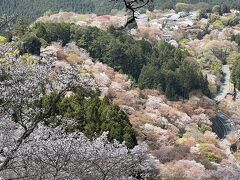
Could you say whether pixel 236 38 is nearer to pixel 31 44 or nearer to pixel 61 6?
pixel 31 44

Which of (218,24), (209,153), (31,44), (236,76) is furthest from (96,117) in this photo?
(218,24)

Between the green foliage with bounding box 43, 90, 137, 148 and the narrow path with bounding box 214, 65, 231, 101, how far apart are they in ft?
90.9

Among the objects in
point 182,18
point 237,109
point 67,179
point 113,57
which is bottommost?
point 182,18

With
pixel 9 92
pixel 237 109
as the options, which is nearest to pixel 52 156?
pixel 9 92

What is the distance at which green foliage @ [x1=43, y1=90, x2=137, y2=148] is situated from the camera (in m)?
20.7

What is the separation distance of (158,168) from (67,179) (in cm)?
1254

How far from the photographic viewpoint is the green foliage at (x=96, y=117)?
20.7 m

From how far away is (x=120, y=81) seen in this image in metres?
38.4

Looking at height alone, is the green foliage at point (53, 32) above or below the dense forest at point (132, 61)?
above

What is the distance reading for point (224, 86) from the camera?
5341 centimetres

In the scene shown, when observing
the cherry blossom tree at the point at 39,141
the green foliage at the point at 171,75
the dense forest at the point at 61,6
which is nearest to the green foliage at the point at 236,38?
the green foliage at the point at 171,75

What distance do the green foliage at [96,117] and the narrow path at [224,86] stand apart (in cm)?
2770

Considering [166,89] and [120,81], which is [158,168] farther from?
[166,89]

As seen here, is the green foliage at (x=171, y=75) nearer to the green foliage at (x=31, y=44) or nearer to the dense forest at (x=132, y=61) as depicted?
the dense forest at (x=132, y=61)
